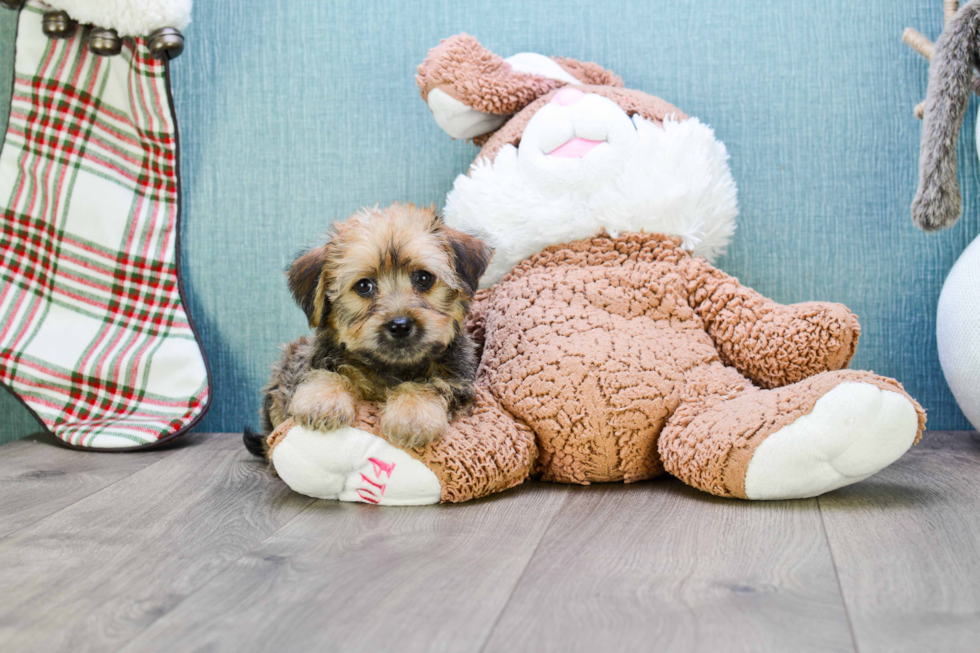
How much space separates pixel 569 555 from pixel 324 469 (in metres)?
0.52

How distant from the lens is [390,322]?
1.45 metres

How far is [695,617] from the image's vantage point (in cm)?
99

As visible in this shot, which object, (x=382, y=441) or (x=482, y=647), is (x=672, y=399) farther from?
(x=482, y=647)

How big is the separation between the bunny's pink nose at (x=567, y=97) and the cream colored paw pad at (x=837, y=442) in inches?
34.6

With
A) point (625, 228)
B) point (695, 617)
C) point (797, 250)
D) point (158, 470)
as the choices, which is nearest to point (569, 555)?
point (695, 617)

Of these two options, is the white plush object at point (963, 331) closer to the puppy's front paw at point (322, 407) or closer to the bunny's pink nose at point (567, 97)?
the bunny's pink nose at point (567, 97)

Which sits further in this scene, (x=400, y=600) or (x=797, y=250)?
(x=797, y=250)

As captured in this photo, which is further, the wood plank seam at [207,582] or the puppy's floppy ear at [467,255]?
the puppy's floppy ear at [467,255]

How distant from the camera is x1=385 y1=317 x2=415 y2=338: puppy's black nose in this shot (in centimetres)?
145

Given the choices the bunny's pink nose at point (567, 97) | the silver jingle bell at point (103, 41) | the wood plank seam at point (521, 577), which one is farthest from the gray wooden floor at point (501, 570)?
the silver jingle bell at point (103, 41)

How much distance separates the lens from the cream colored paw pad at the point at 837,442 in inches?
53.7

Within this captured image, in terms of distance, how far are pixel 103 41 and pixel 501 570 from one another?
5.68ft

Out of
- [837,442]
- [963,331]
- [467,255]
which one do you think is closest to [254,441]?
[467,255]

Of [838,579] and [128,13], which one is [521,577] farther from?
[128,13]
